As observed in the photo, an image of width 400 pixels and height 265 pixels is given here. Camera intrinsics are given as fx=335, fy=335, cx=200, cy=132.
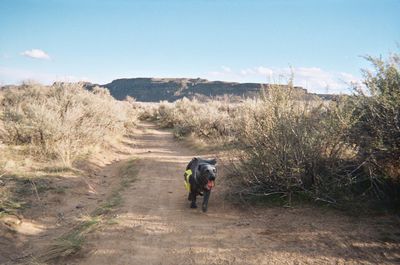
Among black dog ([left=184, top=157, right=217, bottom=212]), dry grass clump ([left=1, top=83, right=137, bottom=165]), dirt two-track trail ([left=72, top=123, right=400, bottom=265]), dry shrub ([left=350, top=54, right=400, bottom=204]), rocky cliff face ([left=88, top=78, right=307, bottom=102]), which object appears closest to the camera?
dirt two-track trail ([left=72, top=123, right=400, bottom=265])

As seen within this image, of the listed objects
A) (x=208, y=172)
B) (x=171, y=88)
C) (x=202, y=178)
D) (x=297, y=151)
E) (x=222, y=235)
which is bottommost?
(x=222, y=235)

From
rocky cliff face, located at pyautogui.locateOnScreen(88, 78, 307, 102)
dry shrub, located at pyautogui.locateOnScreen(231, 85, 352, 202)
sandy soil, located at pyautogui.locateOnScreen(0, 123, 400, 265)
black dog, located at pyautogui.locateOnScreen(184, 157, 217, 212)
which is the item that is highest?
rocky cliff face, located at pyautogui.locateOnScreen(88, 78, 307, 102)

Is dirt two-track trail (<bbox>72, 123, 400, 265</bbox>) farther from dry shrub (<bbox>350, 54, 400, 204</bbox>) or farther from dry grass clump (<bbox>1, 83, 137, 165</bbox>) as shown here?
dry grass clump (<bbox>1, 83, 137, 165</bbox>)

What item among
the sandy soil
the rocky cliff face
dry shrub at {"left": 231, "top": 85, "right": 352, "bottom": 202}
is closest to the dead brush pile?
dry shrub at {"left": 231, "top": 85, "right": 352, "bottom": 202}

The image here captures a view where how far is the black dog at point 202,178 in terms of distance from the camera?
20.3 ft

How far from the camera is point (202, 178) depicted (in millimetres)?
Result: 6285

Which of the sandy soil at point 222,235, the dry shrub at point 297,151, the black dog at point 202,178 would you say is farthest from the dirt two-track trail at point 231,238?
the dry shrub at point 297,151

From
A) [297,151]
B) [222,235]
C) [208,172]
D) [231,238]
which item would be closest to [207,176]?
[208,172]

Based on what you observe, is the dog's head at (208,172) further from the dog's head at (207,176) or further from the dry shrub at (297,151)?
the dry shrub at (297,151)

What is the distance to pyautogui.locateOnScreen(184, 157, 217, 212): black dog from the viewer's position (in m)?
6.20

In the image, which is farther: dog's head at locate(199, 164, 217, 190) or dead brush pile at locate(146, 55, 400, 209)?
dog's head at locate(199, 164, 217, 190)

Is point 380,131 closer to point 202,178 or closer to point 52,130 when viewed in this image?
point 202,178

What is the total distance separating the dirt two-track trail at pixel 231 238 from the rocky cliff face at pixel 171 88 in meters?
74.3

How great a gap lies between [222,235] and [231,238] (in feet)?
0.60
